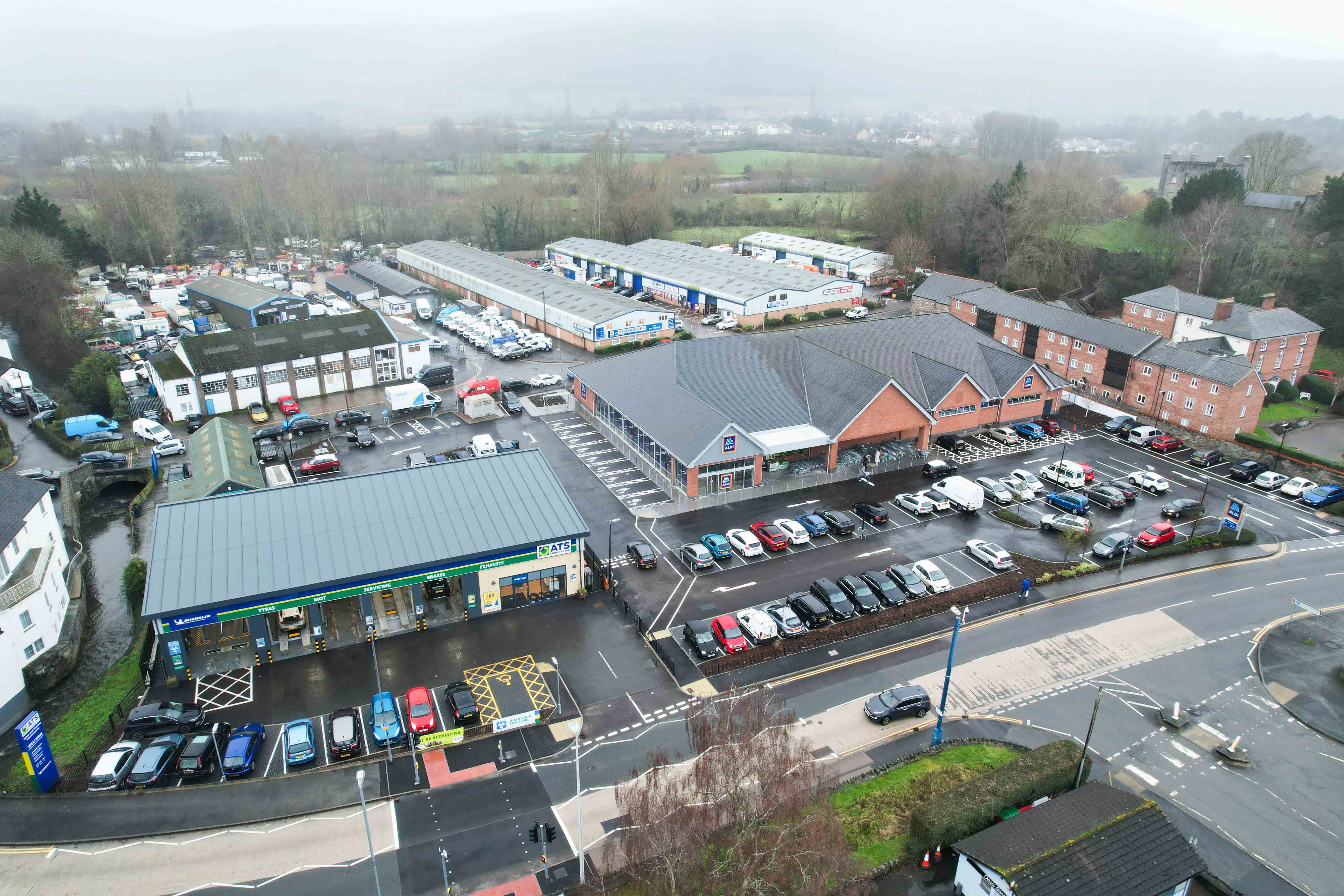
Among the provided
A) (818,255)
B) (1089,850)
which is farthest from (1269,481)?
(818,255)

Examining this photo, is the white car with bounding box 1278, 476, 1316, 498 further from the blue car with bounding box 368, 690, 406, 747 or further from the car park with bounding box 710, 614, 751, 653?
the blue car with bounding box 368, 690, 406, 747

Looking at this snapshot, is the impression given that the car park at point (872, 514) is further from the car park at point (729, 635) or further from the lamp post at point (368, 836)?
the lamp post at point (368, 836)

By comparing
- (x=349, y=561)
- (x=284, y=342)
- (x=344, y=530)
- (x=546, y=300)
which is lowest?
(x=349, y=561)

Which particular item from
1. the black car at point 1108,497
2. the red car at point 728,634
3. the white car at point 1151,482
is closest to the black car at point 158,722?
the red car at point 728,634

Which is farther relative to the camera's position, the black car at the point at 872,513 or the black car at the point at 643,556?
the black car at the point at 872,513

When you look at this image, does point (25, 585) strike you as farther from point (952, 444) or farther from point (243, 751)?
point (952, 444)

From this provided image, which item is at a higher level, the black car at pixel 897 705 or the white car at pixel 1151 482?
the white car at pixel 1151 482

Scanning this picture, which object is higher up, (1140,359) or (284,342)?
(1140,359)
